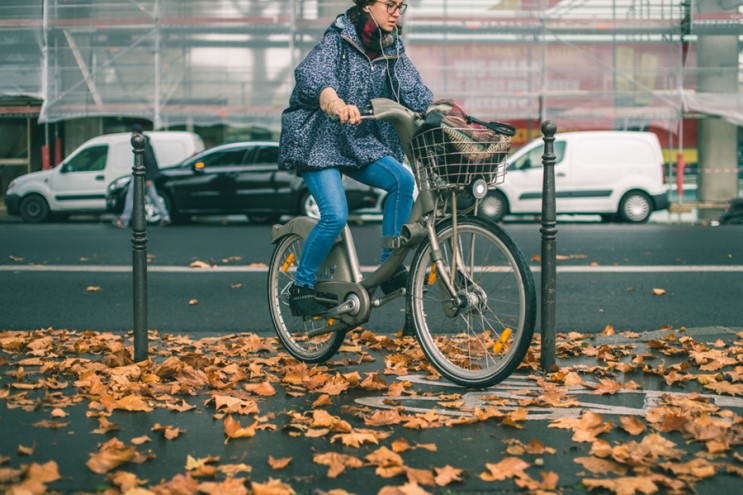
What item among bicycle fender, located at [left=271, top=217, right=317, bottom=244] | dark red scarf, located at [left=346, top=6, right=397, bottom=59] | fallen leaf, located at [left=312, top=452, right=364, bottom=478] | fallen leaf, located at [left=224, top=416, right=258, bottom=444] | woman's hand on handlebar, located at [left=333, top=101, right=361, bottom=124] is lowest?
fallen leaf, located at [left=312, top=452, right=364, bottom=478]

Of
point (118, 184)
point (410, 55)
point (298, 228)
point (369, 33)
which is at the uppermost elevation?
point (410, 55)

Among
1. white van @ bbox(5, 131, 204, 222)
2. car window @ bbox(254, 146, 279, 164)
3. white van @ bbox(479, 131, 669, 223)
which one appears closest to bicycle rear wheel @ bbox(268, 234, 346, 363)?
car window @ bbox(254, 146, 279, 164)

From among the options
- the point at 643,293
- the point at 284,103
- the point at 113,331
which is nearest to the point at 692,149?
the point at 284,103

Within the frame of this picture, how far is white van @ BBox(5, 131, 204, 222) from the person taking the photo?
2084cm

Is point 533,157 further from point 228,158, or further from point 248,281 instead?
point 248,281

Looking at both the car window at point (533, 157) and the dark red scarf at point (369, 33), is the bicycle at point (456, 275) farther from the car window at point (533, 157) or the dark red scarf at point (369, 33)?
the car window at point (533, 157)

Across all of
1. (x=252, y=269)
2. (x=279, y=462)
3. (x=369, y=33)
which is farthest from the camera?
(x=252, y=269)

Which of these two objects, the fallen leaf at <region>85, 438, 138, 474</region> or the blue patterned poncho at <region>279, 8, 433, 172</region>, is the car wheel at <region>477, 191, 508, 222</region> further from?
the fallen leaf at <region>85, 438, 138, 474</region>

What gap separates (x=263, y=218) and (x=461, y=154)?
624 inches

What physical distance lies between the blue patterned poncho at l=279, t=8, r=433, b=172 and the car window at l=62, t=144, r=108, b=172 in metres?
16.7

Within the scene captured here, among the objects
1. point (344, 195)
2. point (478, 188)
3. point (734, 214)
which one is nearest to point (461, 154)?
point (478, 188)

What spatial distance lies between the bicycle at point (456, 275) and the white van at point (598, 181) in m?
14.3

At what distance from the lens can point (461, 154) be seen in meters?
4.42

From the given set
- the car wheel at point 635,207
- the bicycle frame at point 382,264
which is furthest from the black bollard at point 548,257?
the car wheel at point 635,207
